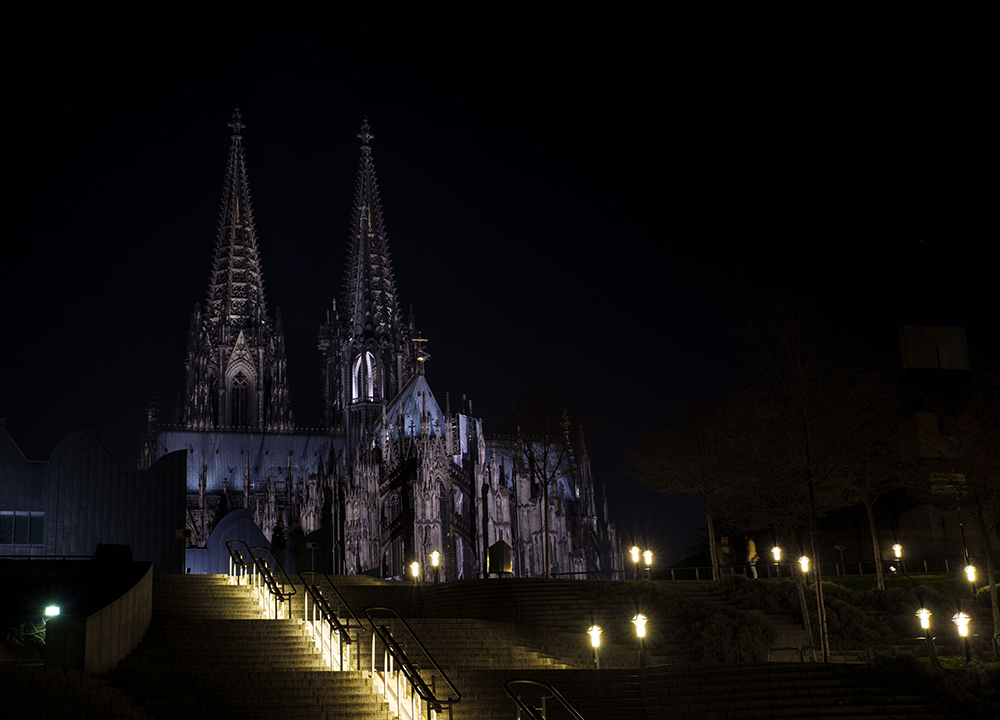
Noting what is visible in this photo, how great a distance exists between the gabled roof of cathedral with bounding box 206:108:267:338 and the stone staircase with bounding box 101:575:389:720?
64.8 meters

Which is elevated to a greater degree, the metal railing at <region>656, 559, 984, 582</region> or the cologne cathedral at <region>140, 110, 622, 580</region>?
the cologne cathedral at <region>140, 110, 622, 580</region>

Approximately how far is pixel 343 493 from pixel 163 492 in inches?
962

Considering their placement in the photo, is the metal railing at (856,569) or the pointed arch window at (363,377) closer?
the metal railing at (856,569)

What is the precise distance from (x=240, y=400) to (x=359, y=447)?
92.3 feet

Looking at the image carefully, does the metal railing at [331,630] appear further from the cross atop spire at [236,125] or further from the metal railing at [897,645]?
the cross atop spire at [236,125]

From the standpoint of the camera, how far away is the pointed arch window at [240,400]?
266 feet

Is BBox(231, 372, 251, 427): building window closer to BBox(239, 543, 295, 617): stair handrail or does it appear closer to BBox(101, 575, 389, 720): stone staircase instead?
BBox(239, 543, 295, 617): stair handrail

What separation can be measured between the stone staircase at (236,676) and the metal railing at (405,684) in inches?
9.8

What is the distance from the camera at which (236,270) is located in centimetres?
8562

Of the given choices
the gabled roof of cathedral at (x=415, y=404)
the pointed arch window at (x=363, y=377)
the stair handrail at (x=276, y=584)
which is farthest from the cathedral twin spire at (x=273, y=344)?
the stair handrail at (x=276, y=584)

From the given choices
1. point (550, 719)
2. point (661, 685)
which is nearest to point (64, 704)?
point (550, 719)

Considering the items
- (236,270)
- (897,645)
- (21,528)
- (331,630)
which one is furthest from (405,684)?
(236,270)

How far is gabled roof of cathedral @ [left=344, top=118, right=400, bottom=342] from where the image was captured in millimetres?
82000

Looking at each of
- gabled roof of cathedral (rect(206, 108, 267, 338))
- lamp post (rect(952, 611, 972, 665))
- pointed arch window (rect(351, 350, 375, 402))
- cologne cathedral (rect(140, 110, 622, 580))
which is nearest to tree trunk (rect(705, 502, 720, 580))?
lamp post (rect(952, 611, 972, 665))
